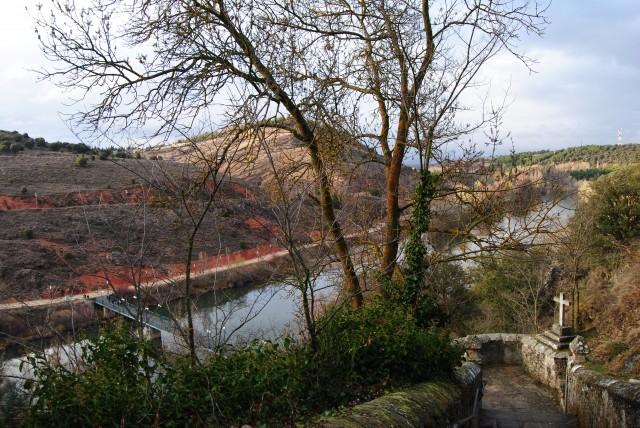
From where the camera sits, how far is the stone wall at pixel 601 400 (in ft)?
20.8

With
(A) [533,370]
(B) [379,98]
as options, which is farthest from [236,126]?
(A) [533,370]

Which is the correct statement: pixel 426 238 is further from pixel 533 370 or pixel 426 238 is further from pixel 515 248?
pixel 533 370

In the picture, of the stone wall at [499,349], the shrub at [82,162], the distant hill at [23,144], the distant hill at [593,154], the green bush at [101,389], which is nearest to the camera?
the green bush at [101,389]

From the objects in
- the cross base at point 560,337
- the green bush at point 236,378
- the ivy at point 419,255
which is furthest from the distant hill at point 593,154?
the green bush at point 236,378

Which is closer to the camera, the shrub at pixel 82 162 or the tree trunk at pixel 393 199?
the tree trunk at pixel 393 199

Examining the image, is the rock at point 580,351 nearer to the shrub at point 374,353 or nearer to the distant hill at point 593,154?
the shrub at point 374,353

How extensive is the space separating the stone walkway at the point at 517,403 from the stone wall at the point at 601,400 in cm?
36

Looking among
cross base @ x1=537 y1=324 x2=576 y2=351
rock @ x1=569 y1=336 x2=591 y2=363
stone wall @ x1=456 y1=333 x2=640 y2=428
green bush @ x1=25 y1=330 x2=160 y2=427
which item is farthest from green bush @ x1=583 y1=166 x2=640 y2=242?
green bush @ x1=25 y1=330 x2=160 y2=427

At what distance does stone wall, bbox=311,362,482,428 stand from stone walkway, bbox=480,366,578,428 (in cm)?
215

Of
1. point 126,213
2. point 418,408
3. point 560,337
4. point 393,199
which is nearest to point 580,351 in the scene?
point 560,337

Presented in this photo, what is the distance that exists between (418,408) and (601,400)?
14.8ft

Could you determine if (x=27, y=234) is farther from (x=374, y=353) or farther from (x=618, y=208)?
(x=374, y=353)

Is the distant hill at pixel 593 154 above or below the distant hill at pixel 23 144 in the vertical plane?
below

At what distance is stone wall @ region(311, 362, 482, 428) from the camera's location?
3.44 metres
